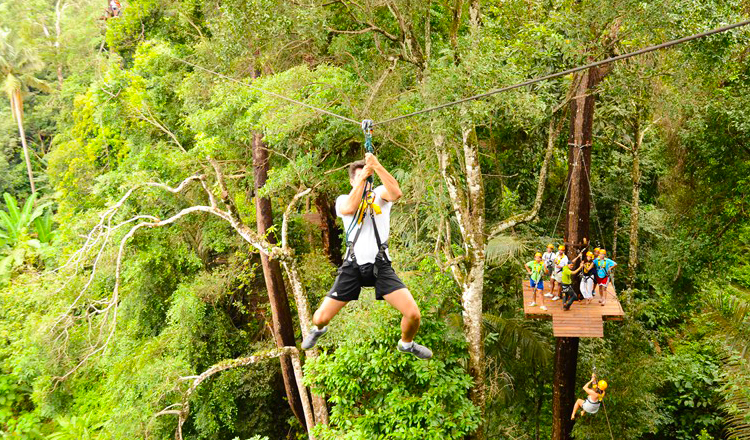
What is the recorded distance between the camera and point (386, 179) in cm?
391

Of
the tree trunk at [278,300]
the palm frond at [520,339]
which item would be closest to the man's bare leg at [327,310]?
the palm frond at [520,339]

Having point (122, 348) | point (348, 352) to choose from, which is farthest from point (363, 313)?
point (122, 348)

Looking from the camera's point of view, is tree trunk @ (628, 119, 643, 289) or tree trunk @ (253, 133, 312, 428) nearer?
tree trunk @ (253, 133, 312, 428)

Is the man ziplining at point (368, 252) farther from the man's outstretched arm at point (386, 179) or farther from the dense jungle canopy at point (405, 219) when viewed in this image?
the dense jungle canopy at point (405, 219)

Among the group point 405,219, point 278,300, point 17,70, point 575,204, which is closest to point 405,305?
point 575,204

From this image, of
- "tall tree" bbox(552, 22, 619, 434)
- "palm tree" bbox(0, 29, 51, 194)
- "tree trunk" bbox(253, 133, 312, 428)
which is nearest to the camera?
"tall tree" bbox(552, 22, 619, 434)

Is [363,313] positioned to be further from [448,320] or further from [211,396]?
[211,396]

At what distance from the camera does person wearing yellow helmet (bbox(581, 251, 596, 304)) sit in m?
7.11

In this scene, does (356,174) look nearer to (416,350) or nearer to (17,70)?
(416,350)

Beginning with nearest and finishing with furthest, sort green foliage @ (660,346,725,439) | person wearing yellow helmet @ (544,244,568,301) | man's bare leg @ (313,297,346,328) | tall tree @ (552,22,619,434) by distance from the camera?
man's bare leg @ (313,297,346,328) → person wearing yellow helmet @ (544,244,568,301) → tall tree @ (552,22,619,434) → green foliage @ (660,346,725,439)

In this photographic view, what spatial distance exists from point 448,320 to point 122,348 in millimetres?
8679

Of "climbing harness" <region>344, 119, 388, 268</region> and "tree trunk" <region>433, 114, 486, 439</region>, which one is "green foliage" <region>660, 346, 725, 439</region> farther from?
"climbing harness" <region>344, 119, 388, 268</region>

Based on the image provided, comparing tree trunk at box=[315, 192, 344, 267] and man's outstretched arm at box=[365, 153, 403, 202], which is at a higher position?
man's outstretched arm at box=[365, 153, 403, 202]

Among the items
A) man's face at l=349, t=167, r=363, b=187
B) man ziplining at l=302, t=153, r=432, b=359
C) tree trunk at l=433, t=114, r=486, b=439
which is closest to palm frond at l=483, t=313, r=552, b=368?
tree trunk at l=433, t=114, r=486, b=439
